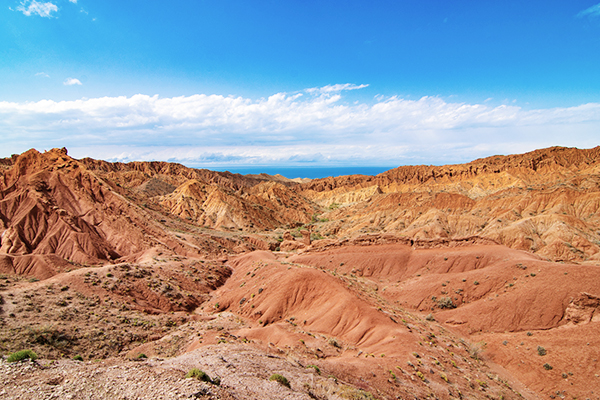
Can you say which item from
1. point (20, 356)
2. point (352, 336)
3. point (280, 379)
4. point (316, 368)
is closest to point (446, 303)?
point (352, 336)

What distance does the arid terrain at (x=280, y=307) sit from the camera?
1323 centimetres

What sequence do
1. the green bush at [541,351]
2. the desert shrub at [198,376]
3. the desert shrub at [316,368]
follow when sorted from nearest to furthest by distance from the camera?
the desert shrub at [198,376], the desert shrub at [316,368], the green bush at [541,351]

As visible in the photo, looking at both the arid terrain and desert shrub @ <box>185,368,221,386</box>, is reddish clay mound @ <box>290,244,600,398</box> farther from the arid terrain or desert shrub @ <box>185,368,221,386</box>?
desert shrub @ <box>185,368,221,386</box>

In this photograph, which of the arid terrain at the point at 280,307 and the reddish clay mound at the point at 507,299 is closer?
the arid terrain at the point at 280,307

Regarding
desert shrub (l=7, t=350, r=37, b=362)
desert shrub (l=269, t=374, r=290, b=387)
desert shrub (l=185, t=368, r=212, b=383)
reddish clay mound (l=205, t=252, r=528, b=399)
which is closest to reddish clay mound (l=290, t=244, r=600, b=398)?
reddish clay mound (l=205, t=252, r=528, b=399)

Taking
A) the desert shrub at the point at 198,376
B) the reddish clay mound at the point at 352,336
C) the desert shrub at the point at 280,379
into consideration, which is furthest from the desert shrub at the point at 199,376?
the reddish clay mound at the point at 352,336

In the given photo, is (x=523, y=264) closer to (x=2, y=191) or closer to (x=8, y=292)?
(x=8, y=292)

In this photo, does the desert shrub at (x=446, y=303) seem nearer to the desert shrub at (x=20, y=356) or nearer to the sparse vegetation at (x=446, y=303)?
the sparse vegetation at (x=446, y=303)

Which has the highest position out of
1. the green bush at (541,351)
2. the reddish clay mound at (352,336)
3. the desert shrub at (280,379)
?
the desert shrub at (280,379)

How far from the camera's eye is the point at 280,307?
25.4 meters

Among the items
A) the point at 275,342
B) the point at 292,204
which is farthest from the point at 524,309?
the point at 292,204

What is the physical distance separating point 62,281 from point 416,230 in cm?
5144

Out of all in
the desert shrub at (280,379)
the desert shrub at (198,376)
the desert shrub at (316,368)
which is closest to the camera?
the desert shrub at (198,376)

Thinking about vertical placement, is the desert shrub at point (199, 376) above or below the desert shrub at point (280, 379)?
above
